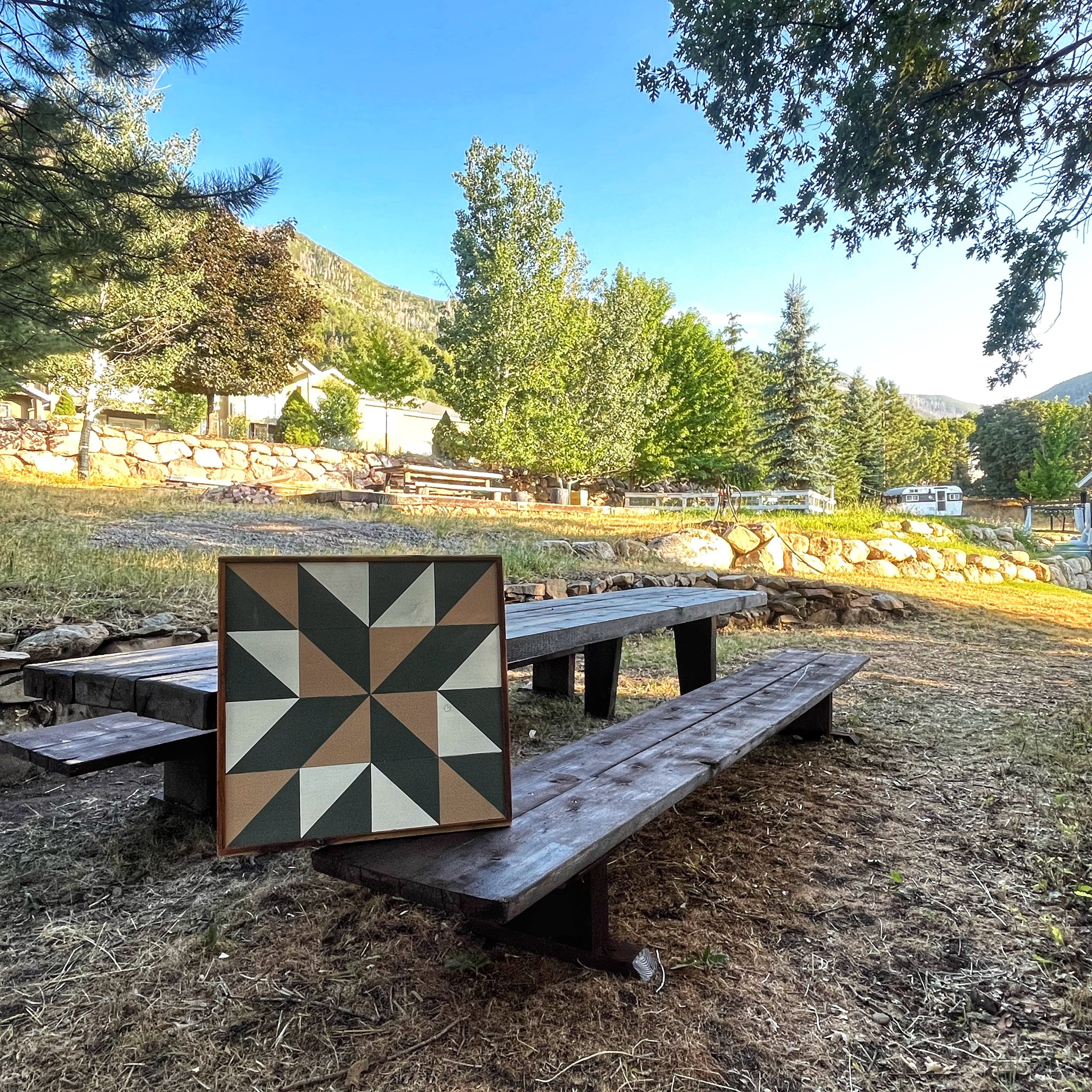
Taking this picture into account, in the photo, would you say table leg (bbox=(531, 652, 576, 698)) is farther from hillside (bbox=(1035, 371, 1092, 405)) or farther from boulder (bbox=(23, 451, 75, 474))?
hillside (bbox=(1035, 371, 1092, 405))

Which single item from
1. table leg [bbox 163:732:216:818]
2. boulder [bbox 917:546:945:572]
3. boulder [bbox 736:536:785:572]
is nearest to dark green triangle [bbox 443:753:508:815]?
table leg [bbox 163:732:216:818]

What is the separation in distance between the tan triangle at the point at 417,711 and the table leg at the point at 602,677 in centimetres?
247

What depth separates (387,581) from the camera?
1410 mm

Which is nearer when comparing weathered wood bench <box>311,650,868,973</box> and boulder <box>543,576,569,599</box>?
weathered wood bench <box>311,650,868,973</box>

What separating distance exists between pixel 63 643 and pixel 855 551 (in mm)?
9959

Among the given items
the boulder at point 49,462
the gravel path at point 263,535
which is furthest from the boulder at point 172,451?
the gravel path at point 263,535

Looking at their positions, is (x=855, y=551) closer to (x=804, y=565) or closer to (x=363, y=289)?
(x=804, y=565)

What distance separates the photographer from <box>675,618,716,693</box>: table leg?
13.3 ft

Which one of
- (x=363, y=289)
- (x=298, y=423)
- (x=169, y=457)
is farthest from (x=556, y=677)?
(x=363, y=289)

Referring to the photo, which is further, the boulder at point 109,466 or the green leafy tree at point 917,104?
the boulder at point 109,466

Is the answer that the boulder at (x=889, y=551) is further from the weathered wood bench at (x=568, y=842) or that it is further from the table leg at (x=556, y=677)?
the weathered wood bench at (x=568, y=842)

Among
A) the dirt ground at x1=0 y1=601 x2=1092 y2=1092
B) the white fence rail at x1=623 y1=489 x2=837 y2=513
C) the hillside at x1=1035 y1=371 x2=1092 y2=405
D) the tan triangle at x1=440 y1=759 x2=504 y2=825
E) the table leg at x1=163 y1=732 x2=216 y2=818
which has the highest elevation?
the hillside at x1=1035 y1=371 x2=1092 y2=405

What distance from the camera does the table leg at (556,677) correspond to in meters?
4.22

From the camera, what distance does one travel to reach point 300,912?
74.8 inches
